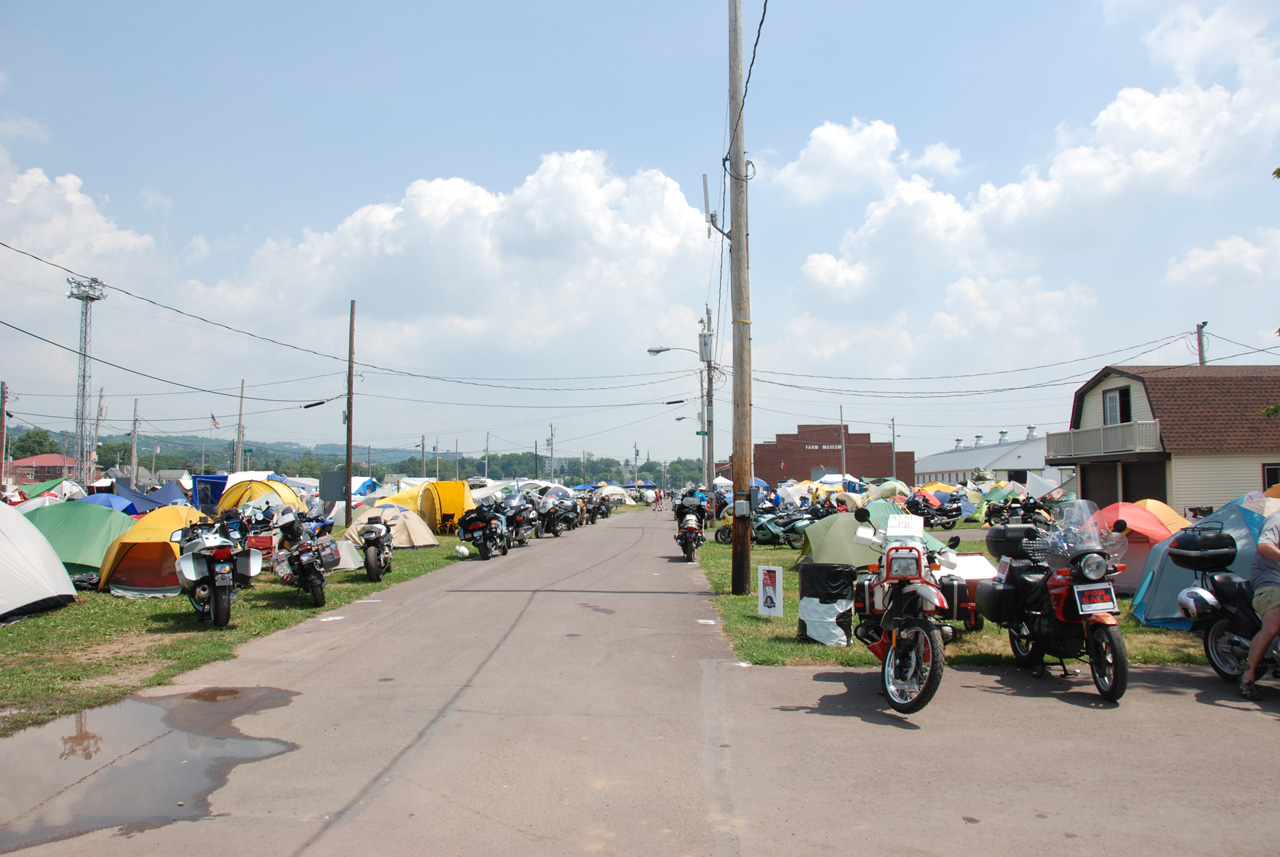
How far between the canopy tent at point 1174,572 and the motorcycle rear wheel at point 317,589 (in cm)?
1098

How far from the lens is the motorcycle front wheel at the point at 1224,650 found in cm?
710

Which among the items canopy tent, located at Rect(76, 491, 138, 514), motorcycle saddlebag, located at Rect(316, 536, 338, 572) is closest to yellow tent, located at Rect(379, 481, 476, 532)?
canopy tent, located at Rect(76, 491, 138, 514)

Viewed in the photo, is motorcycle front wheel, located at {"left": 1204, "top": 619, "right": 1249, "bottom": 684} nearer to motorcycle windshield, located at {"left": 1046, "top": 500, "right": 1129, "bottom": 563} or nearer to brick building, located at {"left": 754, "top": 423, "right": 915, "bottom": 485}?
motorcycle windshield, located at {"left": 1046, "top": 500, "right": 1129, "bottom": 563}

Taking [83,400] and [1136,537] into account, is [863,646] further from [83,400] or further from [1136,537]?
[83,400]

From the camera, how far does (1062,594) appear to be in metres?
7.11

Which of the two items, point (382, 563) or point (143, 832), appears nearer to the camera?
point (143, 832)

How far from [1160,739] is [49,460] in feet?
410

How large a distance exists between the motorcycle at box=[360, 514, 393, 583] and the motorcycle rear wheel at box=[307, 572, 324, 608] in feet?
9.13

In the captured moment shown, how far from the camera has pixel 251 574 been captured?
11.0 meters

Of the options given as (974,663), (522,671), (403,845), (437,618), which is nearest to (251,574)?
(437,618)

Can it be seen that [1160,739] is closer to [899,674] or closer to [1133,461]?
[899,674]

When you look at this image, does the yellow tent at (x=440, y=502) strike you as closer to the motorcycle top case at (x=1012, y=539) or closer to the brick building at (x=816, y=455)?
the motorcycle top case at (x=1012, y=539)

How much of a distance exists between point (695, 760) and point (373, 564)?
11.1 m

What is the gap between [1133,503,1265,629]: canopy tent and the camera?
914 cm
